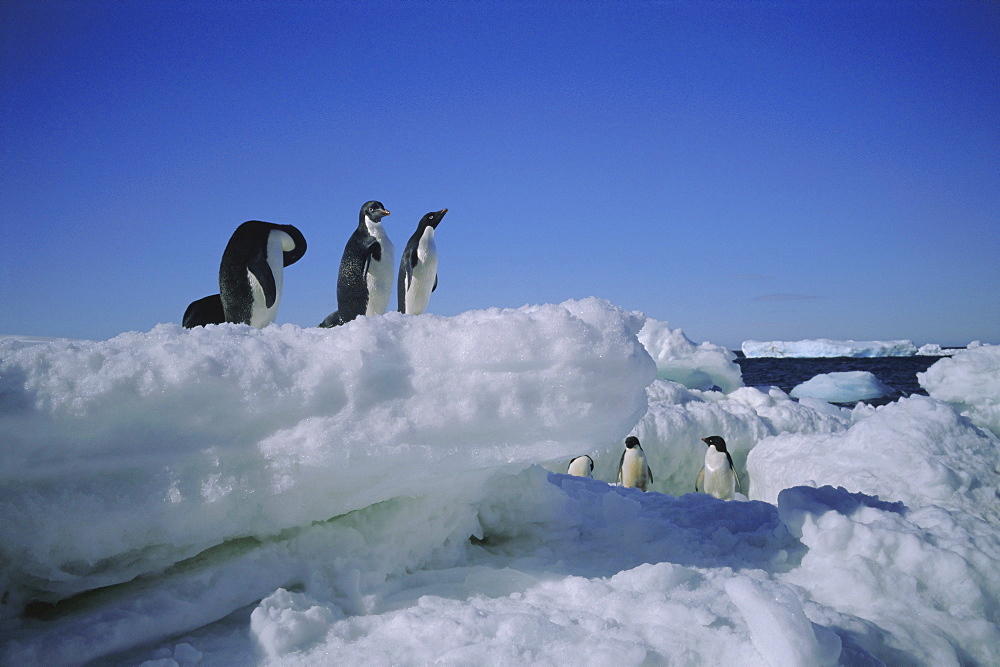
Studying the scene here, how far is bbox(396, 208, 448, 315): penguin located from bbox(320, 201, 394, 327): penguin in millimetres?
591

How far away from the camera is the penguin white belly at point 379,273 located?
601 cm

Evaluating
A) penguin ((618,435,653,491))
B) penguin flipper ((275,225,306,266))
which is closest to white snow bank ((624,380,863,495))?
penguin ((618,435,653,491))

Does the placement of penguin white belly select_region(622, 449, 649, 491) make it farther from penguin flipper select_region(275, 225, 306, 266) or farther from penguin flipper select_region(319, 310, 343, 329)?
penguin flipper select_region(275, 225, 306, 266)

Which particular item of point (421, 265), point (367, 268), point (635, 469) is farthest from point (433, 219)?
point (635, 469)

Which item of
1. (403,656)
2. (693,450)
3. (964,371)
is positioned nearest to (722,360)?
(964,371)

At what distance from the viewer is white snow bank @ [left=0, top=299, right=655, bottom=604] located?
1401 millimetres

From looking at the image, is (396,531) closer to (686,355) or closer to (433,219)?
(433,219)

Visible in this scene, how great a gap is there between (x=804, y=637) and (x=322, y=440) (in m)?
1.13

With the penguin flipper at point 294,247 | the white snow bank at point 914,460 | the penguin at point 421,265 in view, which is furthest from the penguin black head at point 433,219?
the white snow bank at point 914,460

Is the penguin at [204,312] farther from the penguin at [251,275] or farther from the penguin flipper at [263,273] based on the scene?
the penguin flipper at [263,273]

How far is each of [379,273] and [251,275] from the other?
4.91 feet

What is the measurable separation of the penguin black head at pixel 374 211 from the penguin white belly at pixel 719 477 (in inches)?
177

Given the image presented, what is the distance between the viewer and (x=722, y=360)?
14883 mm

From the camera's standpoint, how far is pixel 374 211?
6066 millimetres
